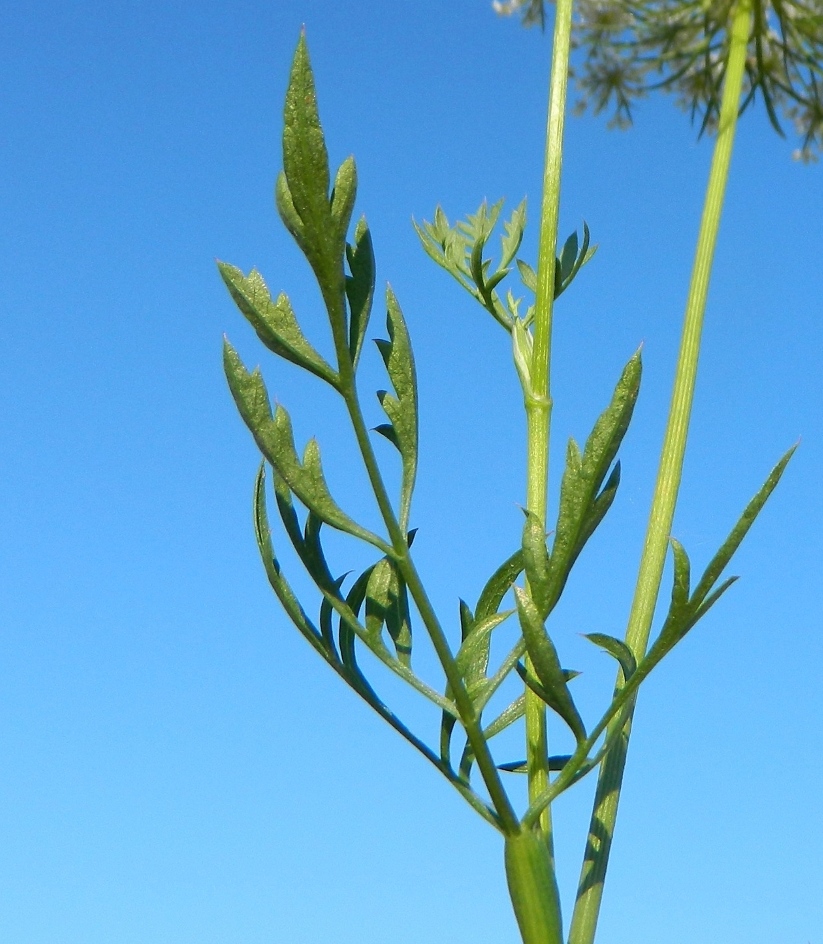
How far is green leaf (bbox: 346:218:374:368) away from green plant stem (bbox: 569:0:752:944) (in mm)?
472

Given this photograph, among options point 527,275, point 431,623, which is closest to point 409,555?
point 431,623

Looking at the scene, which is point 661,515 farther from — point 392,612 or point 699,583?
point 392,612

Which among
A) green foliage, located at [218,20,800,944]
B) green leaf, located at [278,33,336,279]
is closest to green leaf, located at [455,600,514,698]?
green foliage, located at [218,20,800,944]

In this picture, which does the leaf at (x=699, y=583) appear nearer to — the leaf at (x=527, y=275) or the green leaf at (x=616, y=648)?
the green leaf at (x=616, y=648)

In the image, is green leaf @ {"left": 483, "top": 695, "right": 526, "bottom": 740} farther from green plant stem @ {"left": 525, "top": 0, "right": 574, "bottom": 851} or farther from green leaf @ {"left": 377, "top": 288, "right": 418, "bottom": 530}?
green leaf @ {"left": 377, "top": 288, "right": 418, "bottom": 530}

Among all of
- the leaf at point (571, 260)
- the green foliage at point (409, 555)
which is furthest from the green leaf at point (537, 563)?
the leaf at point (571, 260)

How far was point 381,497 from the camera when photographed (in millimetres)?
1136

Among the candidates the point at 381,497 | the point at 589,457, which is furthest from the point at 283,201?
the point at 589,457

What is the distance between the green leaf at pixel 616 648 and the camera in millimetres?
1195

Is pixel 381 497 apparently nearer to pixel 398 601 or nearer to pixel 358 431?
pixel 358 431

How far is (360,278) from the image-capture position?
119cm

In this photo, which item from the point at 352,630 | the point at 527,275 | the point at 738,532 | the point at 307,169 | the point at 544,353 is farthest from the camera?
the point at 527,275

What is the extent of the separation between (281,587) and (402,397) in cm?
26

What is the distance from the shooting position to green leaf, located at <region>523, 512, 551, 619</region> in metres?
1.16
